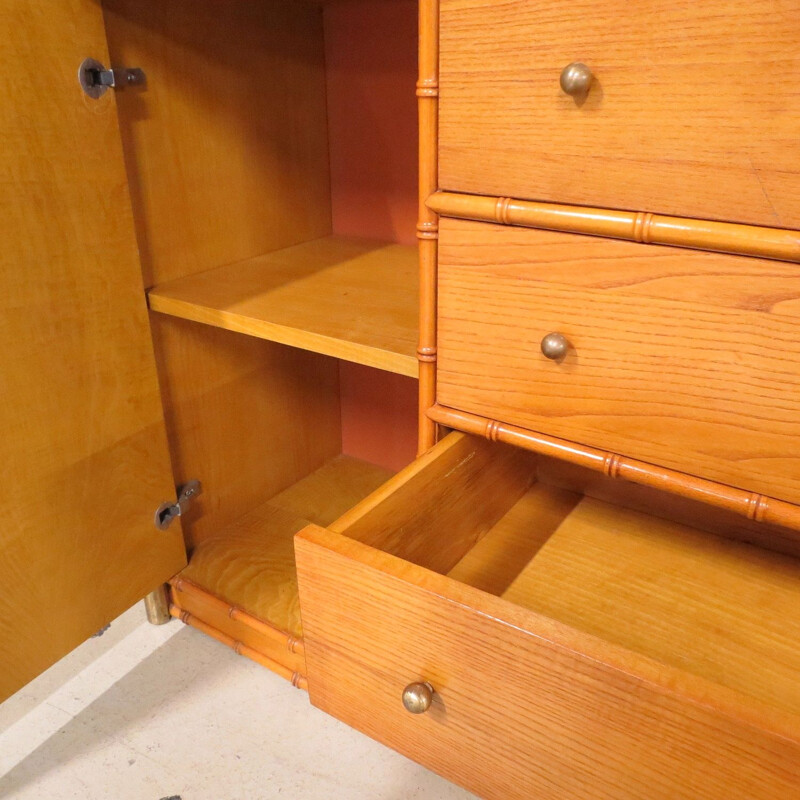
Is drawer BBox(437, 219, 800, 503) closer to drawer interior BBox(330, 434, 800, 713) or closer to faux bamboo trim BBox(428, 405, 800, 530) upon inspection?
faux bamboo trim BBox(428, 405, 800, 530)

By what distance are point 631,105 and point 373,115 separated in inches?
25.2

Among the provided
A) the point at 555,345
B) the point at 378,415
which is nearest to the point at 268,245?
the point at 378,415

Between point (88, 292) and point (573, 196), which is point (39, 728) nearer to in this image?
point (88, 292)

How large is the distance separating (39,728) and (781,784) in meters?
0.85

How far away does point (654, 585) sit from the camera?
0.74 meters

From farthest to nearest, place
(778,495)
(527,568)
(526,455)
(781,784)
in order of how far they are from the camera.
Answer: (526,455)
(527,568)
(778,495)
(781,784)

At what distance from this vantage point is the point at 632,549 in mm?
787

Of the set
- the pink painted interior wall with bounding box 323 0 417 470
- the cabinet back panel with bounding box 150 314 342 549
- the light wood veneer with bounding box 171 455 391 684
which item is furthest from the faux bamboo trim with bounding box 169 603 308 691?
the pink painted interior wall with bounding box 323 0 417 470

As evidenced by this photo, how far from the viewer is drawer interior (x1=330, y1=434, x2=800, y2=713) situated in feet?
2.11

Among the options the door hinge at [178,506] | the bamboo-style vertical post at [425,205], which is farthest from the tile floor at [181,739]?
the bamboo-style vertical post at [425,205]

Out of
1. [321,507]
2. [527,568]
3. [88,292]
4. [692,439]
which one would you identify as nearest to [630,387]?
[692,439]

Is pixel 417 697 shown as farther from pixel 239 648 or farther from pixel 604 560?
pixel 239 648

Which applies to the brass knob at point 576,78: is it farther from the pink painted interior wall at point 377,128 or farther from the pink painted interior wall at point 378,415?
the pink painted interior wall at point 378,415

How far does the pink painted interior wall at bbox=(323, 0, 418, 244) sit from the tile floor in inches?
27.2
